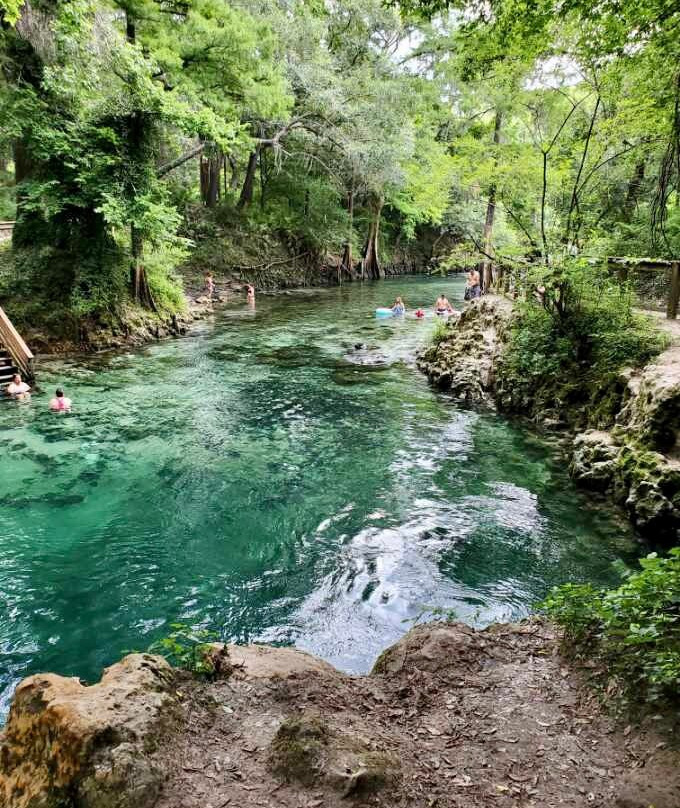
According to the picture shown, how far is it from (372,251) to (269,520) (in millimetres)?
33880

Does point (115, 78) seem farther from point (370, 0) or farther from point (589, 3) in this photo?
point (370, 0)

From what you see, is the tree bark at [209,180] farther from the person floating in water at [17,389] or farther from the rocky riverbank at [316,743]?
the rocky riverbank at [316,743]

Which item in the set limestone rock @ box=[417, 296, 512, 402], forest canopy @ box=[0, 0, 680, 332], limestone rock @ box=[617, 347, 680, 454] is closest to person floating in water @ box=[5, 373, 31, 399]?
forest canopy @ box=[0, 0, 680, 332]

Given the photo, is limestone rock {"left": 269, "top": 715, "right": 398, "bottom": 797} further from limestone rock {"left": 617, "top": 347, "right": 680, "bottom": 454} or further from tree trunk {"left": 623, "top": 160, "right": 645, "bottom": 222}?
tree trunk {"left": 623, "top": 160, "right": 645, "bottom": 222}

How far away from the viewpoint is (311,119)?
1012 inches

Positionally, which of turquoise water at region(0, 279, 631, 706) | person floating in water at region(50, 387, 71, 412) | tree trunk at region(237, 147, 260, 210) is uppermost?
tree trunk at region(237, 147, 260, 210)

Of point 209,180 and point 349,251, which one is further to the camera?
point 349,251

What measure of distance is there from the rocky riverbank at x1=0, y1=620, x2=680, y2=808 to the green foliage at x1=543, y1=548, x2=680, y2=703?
0.23 meters

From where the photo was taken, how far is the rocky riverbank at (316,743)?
8.82ft

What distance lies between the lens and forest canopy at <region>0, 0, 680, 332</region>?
7.77m

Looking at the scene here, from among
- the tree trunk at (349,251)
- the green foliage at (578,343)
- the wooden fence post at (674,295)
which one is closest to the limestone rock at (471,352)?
the green foliage at (578,343)

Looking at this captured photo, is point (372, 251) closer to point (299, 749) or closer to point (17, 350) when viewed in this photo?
point (17, 350)

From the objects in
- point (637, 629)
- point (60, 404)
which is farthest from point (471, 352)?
point (637, 629)

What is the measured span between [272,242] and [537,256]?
957 inches
